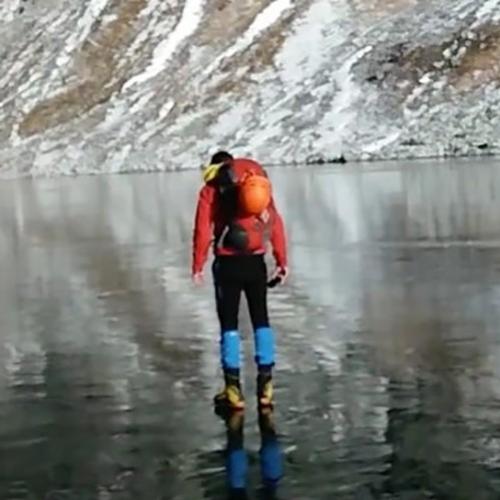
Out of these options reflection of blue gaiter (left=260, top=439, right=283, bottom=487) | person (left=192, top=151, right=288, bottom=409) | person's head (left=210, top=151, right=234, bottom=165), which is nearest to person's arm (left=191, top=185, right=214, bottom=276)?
person (left=192, top=151, right=288, bottom=409)

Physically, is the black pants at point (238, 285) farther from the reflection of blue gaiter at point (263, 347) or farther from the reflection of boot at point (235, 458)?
the reflection of boot at point (235, 458)

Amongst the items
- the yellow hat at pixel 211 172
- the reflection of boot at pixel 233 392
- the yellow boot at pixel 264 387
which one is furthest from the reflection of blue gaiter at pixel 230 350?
the yellow hat at pixel 211 172

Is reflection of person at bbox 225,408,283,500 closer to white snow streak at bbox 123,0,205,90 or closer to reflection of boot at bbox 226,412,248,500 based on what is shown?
reflection of boot at bbox 226,412,248,500

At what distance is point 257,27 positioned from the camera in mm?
120375

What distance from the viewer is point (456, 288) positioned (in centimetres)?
2228

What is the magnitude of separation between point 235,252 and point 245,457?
2474 millimetres

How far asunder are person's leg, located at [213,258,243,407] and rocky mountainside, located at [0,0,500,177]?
76.4m

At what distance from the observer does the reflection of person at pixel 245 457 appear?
10.6m

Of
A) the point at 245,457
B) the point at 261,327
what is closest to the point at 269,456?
the point at 245,457

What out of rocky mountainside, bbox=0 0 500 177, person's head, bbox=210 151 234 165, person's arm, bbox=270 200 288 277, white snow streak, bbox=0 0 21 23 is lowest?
person's arm, bbox=270 200 288 277

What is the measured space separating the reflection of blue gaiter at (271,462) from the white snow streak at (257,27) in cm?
10666

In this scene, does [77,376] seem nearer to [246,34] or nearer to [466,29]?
[466,29]

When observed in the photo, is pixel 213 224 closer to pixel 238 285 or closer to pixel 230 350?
pixel 238 285

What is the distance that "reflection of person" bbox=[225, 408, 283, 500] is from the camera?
34.8ft
